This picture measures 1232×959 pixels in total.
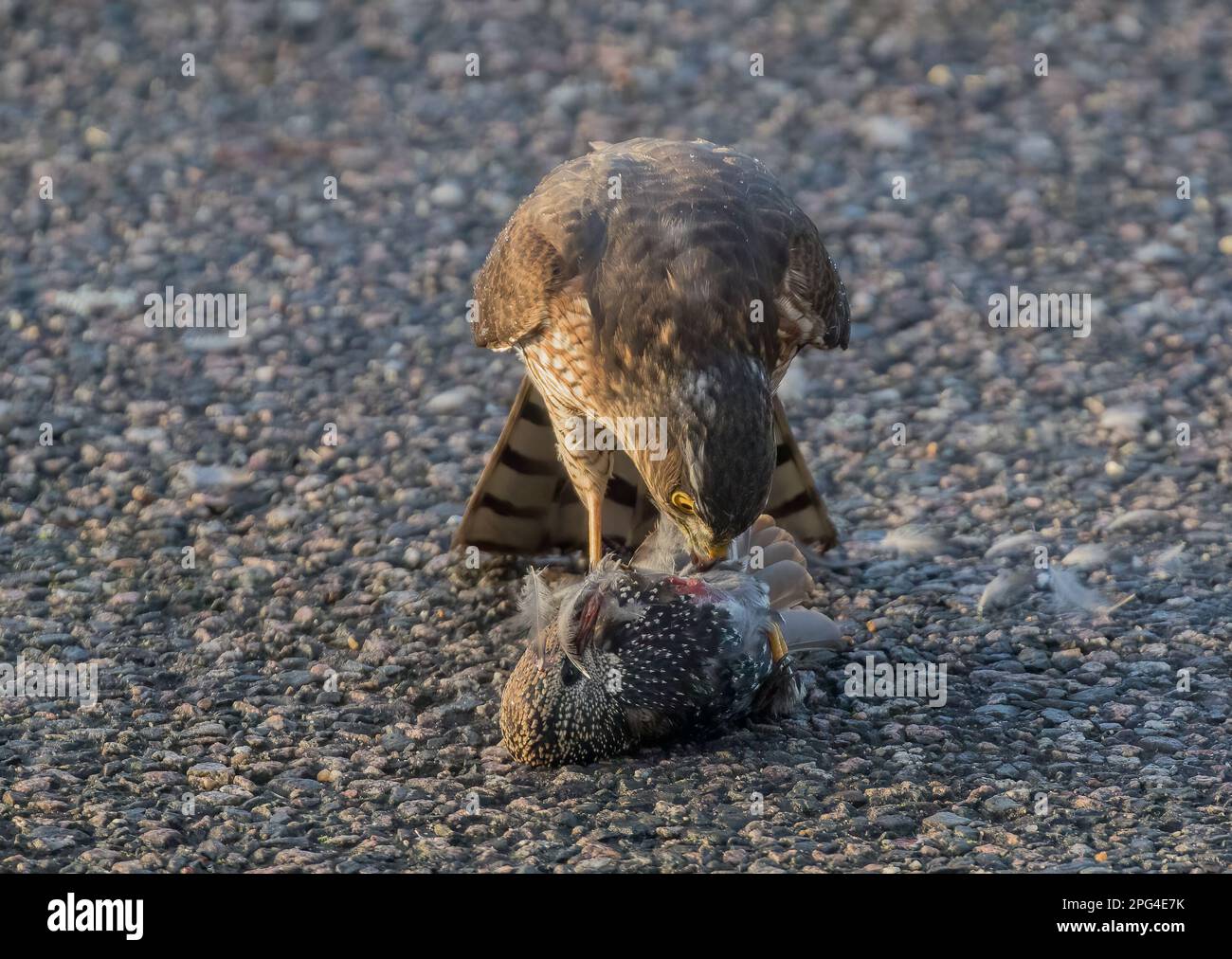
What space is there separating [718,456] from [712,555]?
365 mm

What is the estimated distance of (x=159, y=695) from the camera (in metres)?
5.67

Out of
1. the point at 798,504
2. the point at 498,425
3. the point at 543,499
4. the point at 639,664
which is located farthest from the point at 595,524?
the point at 498,425

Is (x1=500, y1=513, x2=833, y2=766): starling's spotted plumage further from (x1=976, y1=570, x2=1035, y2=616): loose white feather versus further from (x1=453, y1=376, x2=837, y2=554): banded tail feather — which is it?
(x1=976, y1=570, x2=1035, y2=616): loose white feather

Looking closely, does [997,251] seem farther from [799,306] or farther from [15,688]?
[15,688]

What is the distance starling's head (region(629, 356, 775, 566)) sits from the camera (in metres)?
4.89

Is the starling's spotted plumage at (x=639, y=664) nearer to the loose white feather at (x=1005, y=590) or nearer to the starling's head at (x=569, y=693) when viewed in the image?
the starling's head at (x=569, y=693)

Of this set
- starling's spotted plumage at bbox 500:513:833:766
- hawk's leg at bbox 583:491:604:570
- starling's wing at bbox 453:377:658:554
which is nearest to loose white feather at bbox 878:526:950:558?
starling's wing at bbox 453:377:658:554

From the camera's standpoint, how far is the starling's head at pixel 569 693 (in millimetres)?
5102

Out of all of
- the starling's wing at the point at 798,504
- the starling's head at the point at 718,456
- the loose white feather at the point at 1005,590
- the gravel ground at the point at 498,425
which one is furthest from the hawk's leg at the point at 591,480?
the loose white feather at the point at 1005,590

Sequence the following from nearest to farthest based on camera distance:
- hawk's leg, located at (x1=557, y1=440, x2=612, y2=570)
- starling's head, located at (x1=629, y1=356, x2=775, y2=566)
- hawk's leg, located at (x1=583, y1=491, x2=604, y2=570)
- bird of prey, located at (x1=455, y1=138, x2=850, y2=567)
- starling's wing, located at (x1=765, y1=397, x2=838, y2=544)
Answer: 1. starling's head, located at (x1=629, y1=356, x2=775, y2=566)
2. bird of prey, located at (x1=455, y1=138, x2=850, y2=567)
3. hawk's leg, located at (x1=557, y1=440, x2=612, y2=570)
4. hawk's leg, located at (x1=583, y1=491, x2=604, y2=570)
5. starling's wing, located at (x1=765, y1=397, x2=838, y2=544)

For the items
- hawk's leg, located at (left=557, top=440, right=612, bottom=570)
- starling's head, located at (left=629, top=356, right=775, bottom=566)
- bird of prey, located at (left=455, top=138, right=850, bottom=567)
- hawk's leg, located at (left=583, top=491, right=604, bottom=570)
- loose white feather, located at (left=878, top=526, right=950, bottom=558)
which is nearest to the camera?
starling's head, located at (left=629, top=356, right=775, bottom=566)

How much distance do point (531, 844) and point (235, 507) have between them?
2632mm

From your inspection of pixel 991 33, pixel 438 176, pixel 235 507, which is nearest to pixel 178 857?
pixel 235 507

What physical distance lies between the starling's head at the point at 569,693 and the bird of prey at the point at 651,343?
1.36 ft
